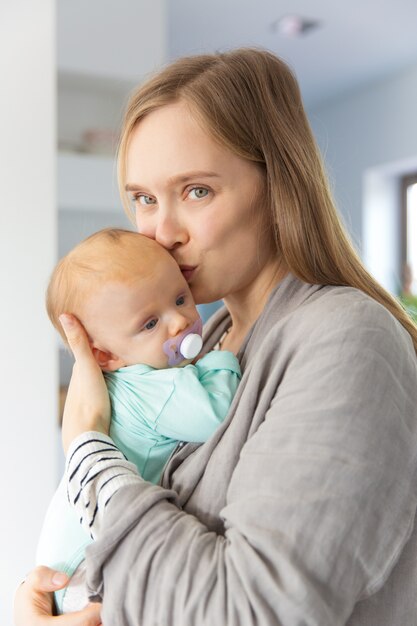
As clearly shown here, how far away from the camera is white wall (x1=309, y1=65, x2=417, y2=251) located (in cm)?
504

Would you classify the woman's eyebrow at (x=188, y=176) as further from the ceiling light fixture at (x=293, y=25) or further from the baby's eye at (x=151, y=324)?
the ceiling light fixture at (x=293, y=25)

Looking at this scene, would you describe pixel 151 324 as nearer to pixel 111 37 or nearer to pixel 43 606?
pixel 43 606

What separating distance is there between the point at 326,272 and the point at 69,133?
2.16 m

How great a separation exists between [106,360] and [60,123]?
6.74 feet

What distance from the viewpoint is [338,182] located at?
5727mm

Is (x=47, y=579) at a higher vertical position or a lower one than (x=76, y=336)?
lower

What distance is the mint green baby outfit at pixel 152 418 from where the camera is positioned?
3.37ft

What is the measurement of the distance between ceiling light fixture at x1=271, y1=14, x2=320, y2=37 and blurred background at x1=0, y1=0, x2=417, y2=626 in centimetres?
1

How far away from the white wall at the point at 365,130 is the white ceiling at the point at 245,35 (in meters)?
0.10

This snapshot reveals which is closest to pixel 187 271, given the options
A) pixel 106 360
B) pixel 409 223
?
pixel 106 360

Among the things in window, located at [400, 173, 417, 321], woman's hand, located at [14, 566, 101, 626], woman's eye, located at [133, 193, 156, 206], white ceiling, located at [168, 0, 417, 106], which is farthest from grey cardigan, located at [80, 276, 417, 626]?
window, located at [400, 173, 417, 321]

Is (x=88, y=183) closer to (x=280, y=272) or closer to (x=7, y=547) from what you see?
(x=7, y=547)

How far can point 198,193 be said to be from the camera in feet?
3.55

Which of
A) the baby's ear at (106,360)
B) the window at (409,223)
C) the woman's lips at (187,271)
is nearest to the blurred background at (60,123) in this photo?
the woman's lips at (187,271)
